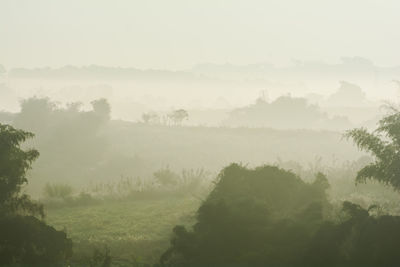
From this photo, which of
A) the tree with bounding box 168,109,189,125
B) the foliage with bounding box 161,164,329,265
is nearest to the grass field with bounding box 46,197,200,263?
the foliage with bounding box 161,164,329,265

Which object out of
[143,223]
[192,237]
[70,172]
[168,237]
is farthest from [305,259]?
[70,172]

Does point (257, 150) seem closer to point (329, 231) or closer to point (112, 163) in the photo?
point (112, 163)

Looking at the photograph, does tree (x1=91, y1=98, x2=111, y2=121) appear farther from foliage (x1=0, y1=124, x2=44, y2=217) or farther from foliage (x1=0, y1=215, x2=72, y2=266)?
foliage (x1=0, y1=215, x2=72, y2=266)

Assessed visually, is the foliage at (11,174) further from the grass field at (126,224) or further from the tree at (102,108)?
the tree at (102,108)

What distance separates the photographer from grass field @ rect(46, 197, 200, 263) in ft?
44.6

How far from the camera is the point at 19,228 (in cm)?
1094

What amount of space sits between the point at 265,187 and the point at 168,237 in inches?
149

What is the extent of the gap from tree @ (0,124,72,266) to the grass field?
141 centimetres

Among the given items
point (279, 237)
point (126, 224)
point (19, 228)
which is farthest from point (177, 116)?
point (19, 228)

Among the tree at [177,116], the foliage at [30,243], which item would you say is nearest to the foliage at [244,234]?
the foliage at [30,243]

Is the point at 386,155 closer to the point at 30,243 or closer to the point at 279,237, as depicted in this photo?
the point at 279,237

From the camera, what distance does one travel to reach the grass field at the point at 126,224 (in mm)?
13594

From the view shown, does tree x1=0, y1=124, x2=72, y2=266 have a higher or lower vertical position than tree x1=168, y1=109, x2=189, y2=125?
lower

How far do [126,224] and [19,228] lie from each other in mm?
5767
